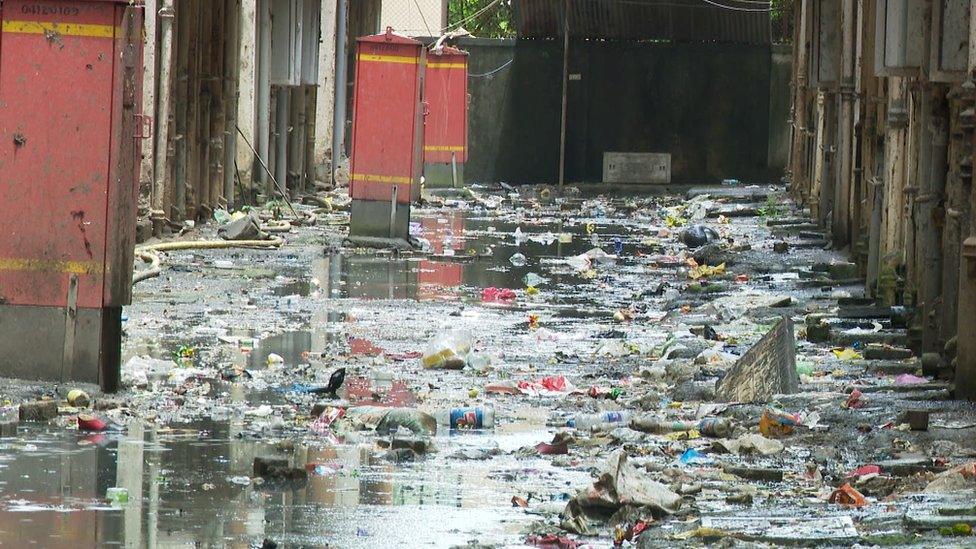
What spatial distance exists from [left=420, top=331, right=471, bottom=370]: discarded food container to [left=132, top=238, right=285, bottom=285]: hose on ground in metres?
3.54

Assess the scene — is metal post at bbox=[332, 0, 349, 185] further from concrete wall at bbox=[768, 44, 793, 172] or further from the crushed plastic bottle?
the crushed plastic bottle

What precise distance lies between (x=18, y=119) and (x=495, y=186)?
87.1 feet

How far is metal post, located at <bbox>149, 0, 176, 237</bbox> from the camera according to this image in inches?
743

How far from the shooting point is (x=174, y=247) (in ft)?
56.4

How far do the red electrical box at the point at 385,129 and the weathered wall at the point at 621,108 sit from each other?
16816mm

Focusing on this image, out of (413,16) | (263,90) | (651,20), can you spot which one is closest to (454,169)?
(651,20)

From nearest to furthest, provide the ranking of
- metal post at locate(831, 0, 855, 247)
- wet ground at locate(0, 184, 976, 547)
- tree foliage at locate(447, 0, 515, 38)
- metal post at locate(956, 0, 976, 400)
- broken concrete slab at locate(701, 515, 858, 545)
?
1. broken concrete slab at locate(701, 515, 858, 545)
2. wet ground at locate(0, 184, 976, 547)
3. metal post at locate(956, 0, 976, 400)
4. metal post at locate(831, 0, 855, 247)
5. tree foliage at locate(447, 0, 515, 38)

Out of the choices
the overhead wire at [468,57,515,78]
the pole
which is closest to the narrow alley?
the pole

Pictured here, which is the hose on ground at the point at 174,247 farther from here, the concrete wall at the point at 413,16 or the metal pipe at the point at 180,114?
the concrete wall at the point at 413,16

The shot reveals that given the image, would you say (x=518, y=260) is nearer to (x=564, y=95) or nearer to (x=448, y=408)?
(x=448, y=408)

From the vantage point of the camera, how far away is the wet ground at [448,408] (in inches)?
267

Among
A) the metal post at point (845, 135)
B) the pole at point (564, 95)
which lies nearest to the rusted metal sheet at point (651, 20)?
the pole at point (564, 95)

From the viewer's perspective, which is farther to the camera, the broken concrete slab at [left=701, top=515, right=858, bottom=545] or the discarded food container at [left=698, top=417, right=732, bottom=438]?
the discarded food container at [left=698, top=417, right=732, bottom=438]

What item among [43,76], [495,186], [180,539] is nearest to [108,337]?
[43,76]
